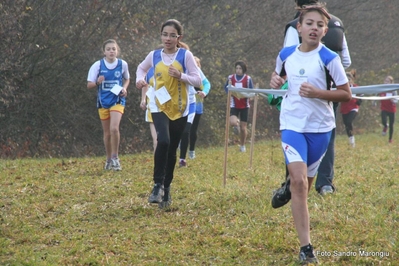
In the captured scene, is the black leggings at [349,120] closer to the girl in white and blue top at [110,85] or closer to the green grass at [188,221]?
the green grass at [188,221]

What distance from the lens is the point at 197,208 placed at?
24.9ft

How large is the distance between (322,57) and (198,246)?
1.88 m

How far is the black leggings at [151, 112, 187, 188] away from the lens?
24.6 ft

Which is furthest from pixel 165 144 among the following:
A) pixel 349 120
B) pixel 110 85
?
pixel 349 120

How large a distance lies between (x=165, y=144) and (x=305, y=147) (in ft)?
7.92

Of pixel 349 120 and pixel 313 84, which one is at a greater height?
pixel 313 84

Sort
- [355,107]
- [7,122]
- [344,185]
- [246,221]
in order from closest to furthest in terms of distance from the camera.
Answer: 1. [246,221]
2. [344,185]
3. [7,122]
4. [355,107]

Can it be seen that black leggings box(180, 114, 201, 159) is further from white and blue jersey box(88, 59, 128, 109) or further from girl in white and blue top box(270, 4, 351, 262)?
girl in white and blue top box(270, 4, 351, 262)

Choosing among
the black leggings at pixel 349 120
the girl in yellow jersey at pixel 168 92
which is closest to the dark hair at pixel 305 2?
the girl in yellow jersey at pixel 168 92

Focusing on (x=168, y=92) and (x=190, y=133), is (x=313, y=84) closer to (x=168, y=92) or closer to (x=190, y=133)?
(x=168, y=92)

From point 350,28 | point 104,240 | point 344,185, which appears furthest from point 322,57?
point 350,28

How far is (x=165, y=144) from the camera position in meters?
7.50

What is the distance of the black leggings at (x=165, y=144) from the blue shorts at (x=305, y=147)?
2223 mm

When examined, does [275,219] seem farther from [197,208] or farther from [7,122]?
[7,122]
